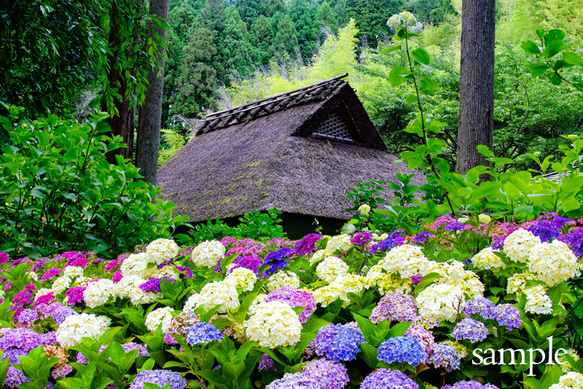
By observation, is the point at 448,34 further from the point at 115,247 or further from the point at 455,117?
the point at 115,247

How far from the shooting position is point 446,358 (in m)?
0.96

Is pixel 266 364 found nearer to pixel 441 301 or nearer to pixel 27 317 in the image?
pixel 441 301

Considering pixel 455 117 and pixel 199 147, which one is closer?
pixel 199 147

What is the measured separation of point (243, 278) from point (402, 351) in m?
0.55

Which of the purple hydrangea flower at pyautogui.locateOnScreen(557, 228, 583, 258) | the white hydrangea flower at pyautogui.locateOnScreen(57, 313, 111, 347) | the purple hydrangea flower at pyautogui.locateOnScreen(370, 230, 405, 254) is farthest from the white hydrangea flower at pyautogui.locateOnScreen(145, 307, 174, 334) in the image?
the purple hydrangea flower at pyautogui.locateOnScreen(557, 228, 583, 258)

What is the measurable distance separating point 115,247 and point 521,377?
238 centimetres

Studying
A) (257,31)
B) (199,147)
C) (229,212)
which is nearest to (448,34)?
(257,31)

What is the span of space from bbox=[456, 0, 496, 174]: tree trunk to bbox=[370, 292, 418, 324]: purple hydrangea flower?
329 centimetres

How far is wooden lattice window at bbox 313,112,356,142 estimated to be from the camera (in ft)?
30.7

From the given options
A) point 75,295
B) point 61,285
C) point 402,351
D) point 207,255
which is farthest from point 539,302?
point 61,285

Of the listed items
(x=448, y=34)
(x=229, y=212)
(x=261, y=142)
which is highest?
(x=448, y=34)

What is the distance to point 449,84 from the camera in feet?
50.1

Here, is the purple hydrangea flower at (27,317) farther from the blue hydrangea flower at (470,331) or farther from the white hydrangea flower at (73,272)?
the blue hydrangea flower at (470,331)

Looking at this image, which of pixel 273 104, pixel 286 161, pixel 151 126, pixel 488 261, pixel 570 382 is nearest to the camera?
pixel 570 382
